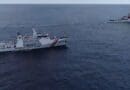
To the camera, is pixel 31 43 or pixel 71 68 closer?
pixel 71 68

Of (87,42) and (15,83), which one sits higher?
(87,42)

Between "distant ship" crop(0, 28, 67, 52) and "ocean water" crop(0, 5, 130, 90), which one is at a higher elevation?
"distant ship" crop(0, 28, 67, 52)

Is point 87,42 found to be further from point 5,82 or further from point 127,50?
point 5,82

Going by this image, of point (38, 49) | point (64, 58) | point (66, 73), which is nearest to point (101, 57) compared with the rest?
point (64, 58)

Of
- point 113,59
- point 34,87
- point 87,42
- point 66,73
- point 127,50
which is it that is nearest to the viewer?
point 34,87

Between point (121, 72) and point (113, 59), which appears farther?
point (113, 59)

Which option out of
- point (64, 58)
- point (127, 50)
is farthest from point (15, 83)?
point (127, 50)

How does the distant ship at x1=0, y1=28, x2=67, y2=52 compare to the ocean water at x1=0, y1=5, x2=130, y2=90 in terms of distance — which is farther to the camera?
the distant ship at x1=0, y1=28, x2=67, y2=52

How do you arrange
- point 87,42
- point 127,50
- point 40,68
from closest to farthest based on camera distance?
1. point 40,68
2. point 127,50
3. point 87,42

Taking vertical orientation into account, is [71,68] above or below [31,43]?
below

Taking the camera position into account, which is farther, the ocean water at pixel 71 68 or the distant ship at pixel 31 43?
the distant ship at pixel 31 43

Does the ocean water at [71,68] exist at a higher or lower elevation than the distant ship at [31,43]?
lower
